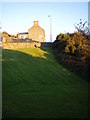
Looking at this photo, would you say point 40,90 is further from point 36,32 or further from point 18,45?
point 36,32

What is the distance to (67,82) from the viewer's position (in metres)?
22.9

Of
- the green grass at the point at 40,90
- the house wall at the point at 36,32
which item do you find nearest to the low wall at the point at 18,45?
the green grass at the point at 40,90

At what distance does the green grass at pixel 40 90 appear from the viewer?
1169 cm

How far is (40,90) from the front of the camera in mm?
18047

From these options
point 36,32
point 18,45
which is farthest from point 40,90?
point 36,32

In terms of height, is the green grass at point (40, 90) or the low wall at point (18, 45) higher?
the low wall at point (18, 45)

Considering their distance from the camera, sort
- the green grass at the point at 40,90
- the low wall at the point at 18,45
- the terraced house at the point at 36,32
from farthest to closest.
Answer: the terraced house at the point at 36,32
the low wall at the point at 18,45
the green grass at the point at 40,90

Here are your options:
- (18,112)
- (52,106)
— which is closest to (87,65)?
(52,106)

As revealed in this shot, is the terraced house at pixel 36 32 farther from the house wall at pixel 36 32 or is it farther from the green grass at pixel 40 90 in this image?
the green grass at pixel 40 90

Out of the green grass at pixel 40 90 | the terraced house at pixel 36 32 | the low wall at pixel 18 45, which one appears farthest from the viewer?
the terraced house at pixel 36 32

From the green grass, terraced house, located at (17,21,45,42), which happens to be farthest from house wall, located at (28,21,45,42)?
the green grass

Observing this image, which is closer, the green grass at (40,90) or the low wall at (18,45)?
the green grass at (40,90)

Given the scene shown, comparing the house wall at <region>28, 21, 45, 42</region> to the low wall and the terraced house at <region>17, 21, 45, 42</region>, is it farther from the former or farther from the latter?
the low wall

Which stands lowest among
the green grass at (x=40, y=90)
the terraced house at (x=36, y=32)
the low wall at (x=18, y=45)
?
the green grass at (x=40, y=90)
